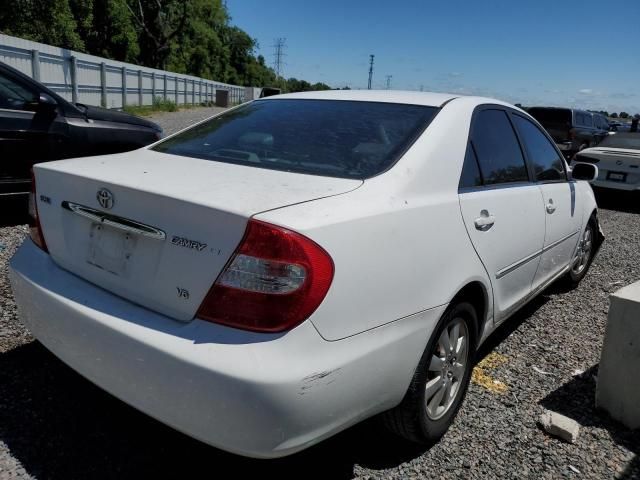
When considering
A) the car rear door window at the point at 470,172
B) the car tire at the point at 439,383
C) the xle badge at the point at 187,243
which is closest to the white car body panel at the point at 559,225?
the car rear door window at the point at 470,172

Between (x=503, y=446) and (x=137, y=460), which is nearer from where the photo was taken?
(x=137, y=460)

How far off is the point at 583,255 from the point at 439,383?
326cm

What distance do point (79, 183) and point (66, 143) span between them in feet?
12.5

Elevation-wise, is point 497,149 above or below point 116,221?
above

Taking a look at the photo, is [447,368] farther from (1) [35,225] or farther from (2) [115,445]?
(1) [35,225]

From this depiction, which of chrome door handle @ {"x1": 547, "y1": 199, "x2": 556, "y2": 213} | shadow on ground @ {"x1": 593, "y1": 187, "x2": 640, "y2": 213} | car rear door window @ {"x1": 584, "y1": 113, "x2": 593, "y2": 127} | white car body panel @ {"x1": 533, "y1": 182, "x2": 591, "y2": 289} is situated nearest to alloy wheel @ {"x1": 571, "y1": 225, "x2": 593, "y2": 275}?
white car body panel @ {"x1": 533, "y1": 182, "x2": 591, "y2": 289}

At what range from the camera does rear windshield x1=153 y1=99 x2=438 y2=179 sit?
7.73ft

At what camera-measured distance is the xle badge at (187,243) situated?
5.86ft

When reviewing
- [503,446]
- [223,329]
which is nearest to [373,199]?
[223,329]

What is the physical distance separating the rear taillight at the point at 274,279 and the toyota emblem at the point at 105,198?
64 cm

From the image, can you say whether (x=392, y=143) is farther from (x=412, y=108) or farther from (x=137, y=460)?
(x=137, y=460)

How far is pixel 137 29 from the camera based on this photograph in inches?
1874

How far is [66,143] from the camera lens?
5.52 m

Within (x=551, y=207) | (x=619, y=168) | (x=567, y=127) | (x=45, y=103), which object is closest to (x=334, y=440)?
(x=551, y=207)
